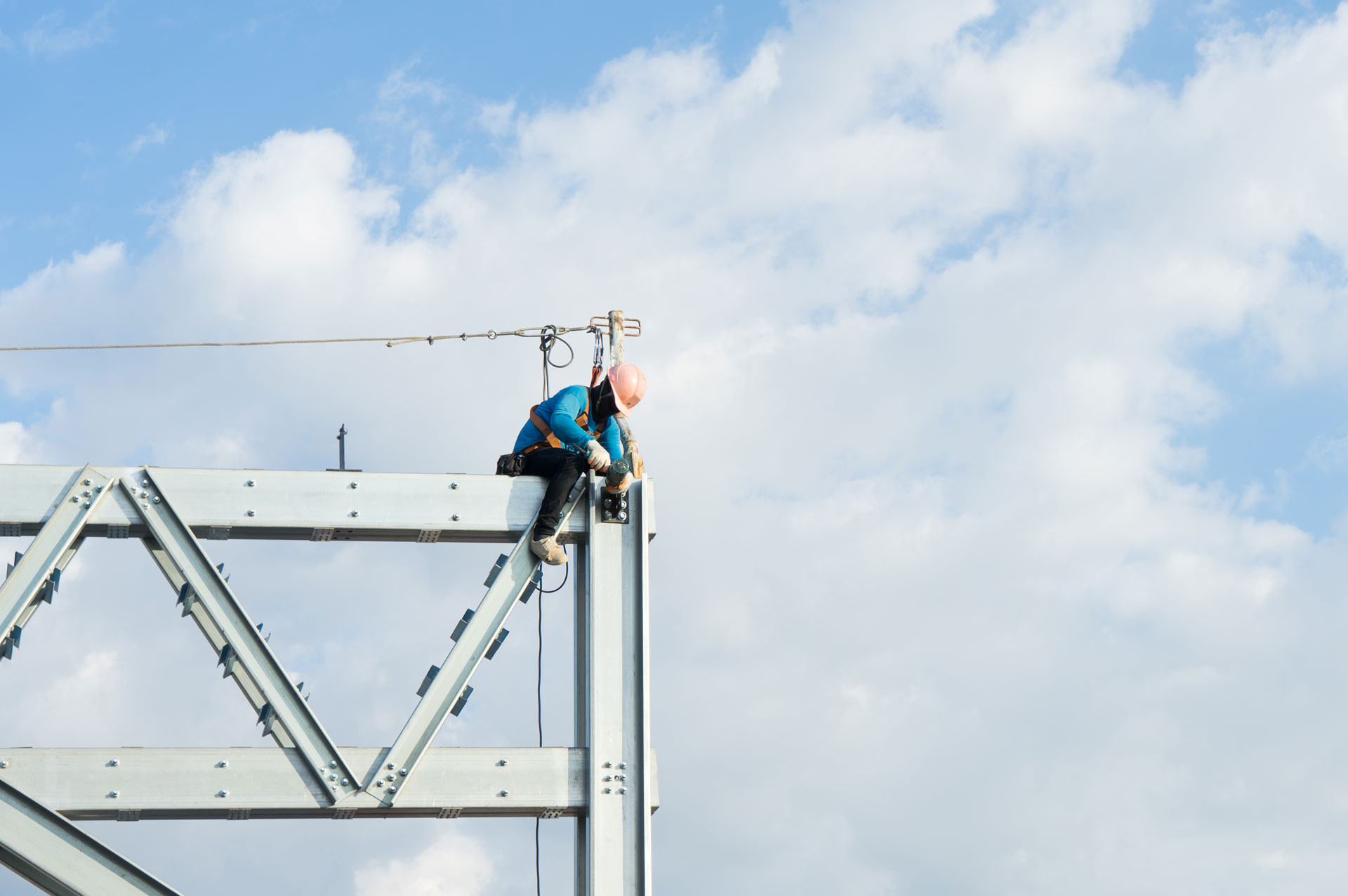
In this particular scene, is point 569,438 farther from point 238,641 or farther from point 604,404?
point 238,641

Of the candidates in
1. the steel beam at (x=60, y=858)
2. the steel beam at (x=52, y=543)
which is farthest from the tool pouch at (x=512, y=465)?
the steel beam at (x=60, y=858)

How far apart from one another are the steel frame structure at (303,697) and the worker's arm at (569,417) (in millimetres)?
307

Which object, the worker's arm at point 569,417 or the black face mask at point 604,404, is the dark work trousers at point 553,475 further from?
the black face mask at point 604,404

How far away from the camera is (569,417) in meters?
9.28

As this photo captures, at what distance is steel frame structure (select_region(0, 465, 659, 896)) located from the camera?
26.7 feet

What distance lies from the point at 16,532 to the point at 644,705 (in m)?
3.77

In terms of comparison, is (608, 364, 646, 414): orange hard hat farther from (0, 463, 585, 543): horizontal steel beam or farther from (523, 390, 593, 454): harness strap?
(0, 463, 585, 543): horizontal steel beam

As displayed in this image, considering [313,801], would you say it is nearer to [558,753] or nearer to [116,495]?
[558,753]

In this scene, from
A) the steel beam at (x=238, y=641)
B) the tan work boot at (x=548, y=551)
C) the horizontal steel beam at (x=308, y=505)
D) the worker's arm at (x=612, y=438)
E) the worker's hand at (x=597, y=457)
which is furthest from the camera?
the worker's arm at (x=612, y=438)

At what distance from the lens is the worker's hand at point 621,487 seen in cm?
905

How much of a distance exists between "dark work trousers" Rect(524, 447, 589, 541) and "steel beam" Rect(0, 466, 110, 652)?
2.49m

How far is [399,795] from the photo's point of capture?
8359 millimetres

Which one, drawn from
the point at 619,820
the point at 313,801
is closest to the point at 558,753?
the point at 619,820

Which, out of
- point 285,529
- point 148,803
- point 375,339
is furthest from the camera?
point 375,339
